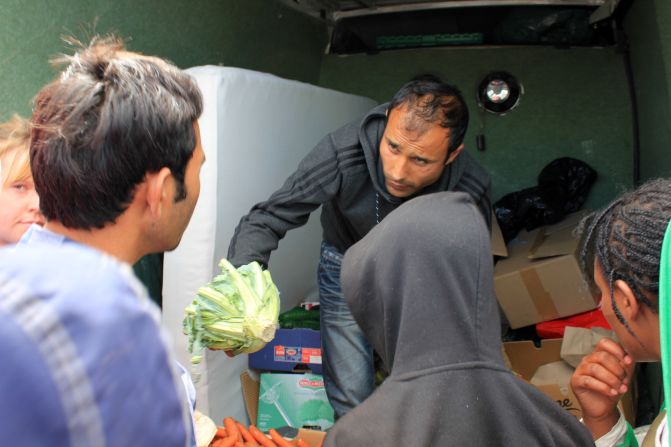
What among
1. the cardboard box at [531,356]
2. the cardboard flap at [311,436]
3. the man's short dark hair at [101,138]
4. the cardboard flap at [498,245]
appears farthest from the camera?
the cardboard flap at [498,245]

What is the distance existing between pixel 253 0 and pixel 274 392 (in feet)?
7.76

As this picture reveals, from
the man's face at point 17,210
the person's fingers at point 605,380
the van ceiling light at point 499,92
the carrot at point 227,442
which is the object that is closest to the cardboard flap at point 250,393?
the carrot at point 227,442

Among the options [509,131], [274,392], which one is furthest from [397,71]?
[274,392]

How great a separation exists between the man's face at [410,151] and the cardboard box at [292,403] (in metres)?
1.18

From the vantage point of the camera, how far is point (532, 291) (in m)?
3.80

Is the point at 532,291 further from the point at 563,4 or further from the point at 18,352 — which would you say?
the point at 18,352

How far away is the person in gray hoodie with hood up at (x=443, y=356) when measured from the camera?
1149 mm

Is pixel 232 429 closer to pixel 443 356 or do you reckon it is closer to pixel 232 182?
pixel 232 182

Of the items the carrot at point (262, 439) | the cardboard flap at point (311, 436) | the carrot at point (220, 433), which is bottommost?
the cardboard flap at point (311, 436)

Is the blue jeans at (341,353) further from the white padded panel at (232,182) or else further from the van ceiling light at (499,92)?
the van ceiling light at (499,92)

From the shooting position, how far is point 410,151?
2.58 m

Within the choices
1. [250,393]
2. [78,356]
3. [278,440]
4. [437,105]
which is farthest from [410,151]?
[78,356]

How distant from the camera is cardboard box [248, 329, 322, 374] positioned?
3.27 metres

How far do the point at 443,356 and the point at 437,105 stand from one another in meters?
1.64
